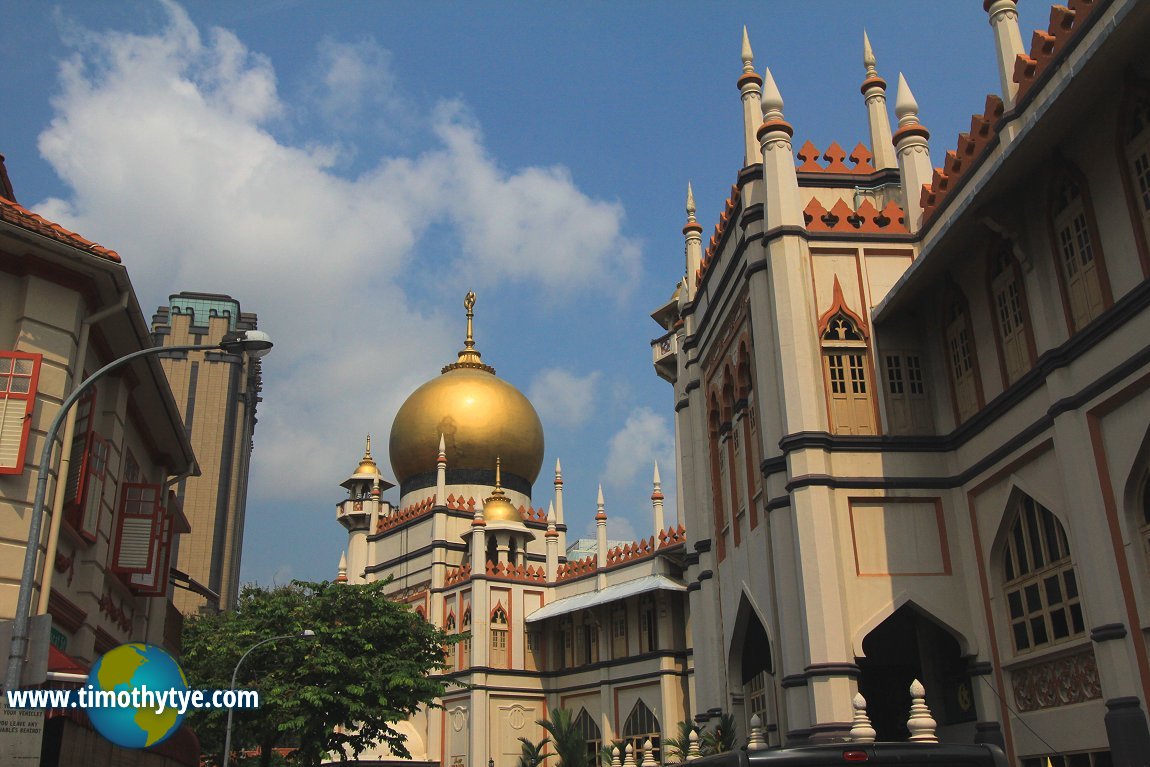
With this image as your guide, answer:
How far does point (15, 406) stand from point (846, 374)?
12.0 m

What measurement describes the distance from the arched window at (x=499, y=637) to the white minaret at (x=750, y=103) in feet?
83.4

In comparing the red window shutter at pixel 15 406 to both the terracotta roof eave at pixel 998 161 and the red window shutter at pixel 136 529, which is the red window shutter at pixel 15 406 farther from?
the terracotta roof eave at pixel 998 161

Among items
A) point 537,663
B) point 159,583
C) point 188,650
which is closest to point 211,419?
point 537,663

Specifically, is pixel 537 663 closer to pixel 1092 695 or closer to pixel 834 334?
pixel 834 334

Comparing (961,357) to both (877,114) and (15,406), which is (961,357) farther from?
(15,406)

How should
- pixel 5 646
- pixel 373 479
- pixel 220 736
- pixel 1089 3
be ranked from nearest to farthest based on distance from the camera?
pixel 5 646 → pixel 1089 3 → pixel 220 736 → pixel 373 479

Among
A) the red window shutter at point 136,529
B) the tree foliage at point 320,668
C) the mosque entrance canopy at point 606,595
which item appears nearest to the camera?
the red window shutter at point 136,529

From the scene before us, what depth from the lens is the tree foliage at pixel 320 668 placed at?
1080 inches

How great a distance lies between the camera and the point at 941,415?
17.6 metres

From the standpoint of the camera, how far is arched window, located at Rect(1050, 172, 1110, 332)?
13.4m

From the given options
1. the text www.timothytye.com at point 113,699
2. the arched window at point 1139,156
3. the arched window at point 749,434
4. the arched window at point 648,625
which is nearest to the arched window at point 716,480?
the arched window at point 749,434

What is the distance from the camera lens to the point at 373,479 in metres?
50.2

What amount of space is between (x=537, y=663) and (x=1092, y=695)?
30.1m

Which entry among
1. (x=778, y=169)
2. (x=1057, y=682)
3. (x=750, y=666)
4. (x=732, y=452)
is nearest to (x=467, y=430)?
(x=732, y=452)
